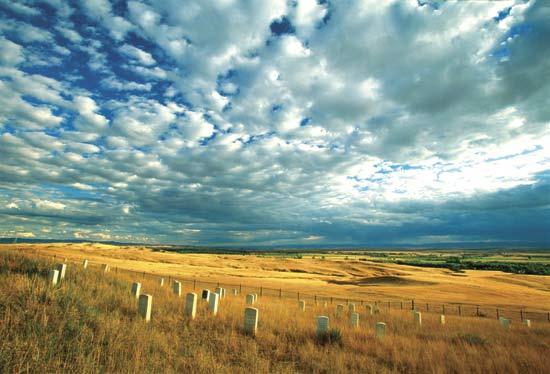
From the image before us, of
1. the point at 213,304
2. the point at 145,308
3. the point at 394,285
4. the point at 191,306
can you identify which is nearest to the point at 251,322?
the point at 191,306

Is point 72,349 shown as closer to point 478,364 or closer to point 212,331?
point 212,331

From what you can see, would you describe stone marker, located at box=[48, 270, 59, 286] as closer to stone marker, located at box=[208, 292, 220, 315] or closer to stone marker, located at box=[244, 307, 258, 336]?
stone marker, located at box=[208, 292, 220, 315]

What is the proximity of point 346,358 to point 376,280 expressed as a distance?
2208 inches

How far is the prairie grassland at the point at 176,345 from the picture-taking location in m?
6.11

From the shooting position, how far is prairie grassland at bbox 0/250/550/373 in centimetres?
611

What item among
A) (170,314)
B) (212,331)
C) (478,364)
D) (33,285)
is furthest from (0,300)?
(478,364)

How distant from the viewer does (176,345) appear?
7.62 metres

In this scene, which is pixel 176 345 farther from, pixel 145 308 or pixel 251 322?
pixel 251 322

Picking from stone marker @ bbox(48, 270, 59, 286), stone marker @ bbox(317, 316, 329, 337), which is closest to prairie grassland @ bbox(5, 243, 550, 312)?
stone marker @ bbox(48, 270, 59, 286)

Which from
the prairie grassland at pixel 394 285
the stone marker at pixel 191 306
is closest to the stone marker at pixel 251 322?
the stone marker at pixel 191 306

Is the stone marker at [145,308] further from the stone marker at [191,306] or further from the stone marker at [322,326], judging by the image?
the stone marker at [322,326]

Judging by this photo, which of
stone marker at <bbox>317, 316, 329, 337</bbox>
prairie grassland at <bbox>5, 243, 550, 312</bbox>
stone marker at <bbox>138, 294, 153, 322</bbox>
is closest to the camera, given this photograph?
stone marker at <bbox>138, 294, 153, 322</bbox>

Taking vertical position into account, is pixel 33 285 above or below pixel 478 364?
above

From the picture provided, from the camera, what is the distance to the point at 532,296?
44.3m
